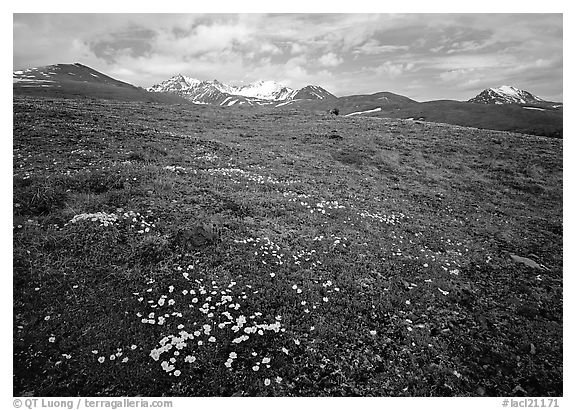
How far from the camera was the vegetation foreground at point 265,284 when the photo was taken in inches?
290

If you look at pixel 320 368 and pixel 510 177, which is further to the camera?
pixel 510 177

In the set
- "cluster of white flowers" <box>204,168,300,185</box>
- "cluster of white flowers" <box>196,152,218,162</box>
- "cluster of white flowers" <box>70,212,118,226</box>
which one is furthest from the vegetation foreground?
"cluster of white flowers" <box>196,152,218,162</box>

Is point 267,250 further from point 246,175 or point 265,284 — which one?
point 246,175

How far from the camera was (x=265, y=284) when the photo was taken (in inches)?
392

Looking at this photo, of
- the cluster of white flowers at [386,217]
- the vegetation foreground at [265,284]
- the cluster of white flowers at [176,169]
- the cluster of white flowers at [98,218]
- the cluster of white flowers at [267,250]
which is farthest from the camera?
the cluster of white flowers at [176,169]

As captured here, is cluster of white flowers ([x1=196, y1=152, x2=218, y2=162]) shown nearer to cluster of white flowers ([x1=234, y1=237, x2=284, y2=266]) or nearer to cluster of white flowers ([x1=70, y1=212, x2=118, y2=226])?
cluster of white flowers ([x1=70, y1=212, x2=118, y2=226])

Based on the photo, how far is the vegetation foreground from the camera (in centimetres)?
737

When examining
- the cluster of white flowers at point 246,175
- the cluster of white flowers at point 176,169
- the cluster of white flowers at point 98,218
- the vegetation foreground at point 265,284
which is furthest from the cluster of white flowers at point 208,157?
the cluster of white flowers at point 98,218

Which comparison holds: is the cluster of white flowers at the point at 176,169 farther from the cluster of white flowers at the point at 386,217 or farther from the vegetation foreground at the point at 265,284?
the cluster of white flowers at the point at 386,217

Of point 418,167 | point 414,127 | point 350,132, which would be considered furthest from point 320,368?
point 414,127

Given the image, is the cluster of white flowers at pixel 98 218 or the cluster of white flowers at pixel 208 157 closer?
the cluster of white flowers at pixel 98 218

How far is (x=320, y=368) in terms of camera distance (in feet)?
25.1

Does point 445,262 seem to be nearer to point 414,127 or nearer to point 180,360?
point 180,360

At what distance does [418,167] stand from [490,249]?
15.4m
